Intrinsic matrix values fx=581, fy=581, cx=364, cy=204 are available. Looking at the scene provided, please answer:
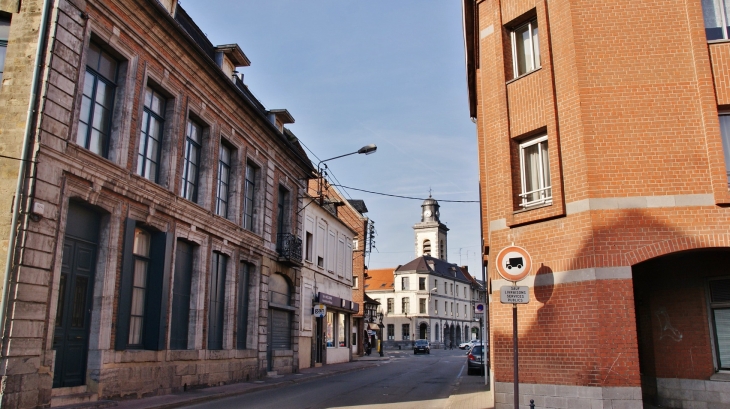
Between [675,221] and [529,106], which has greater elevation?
[529,106]

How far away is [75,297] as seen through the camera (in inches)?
493

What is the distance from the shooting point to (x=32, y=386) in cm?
1063

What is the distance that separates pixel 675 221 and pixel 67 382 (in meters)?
12.1

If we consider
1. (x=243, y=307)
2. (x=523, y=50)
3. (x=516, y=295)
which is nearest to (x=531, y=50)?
(x=523, y=50)

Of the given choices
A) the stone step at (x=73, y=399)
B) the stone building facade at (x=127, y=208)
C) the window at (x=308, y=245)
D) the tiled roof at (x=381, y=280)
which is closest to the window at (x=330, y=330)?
the window at (x=308, y=245)

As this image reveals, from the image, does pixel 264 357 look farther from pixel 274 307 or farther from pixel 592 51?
pixel 592 51

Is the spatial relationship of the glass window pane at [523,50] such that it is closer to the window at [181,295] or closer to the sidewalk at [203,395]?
the window at [181,295]

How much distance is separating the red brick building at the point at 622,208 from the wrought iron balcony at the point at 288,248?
13493 millimetres

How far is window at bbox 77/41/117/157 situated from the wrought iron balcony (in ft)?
35.6

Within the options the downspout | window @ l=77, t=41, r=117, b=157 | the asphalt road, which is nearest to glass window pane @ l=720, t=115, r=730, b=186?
the asphalt road

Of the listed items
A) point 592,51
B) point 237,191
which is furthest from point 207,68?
point 592,51

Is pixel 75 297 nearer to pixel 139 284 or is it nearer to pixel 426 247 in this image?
pixel 139 284

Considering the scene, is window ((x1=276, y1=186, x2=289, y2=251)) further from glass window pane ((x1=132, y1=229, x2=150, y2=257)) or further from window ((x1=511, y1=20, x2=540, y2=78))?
window ((x1=511, y1=20, x2=540, y2=78))

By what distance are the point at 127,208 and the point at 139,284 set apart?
216cm
